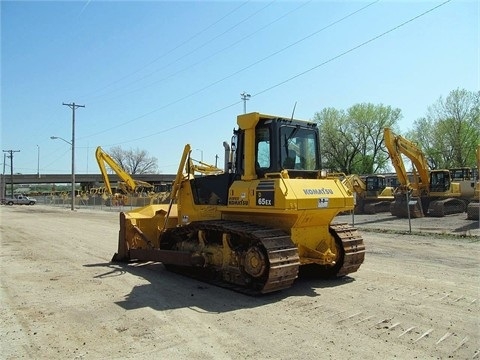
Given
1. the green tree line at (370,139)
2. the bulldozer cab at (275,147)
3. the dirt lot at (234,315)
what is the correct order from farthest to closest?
the green tree line at (370,139), the bulldozer cab at (275,147), the dirt lot at (234,315)

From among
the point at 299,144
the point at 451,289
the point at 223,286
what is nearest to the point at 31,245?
the point at 223,286

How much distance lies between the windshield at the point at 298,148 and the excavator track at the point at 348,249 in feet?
4.17

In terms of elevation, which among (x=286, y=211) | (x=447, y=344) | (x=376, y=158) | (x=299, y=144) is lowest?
(x=447, y=344)

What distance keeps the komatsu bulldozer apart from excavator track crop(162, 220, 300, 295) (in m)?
0.01

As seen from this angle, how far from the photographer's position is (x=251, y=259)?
6.87 m

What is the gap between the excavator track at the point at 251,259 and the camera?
21.4 feet

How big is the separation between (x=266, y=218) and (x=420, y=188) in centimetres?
2121

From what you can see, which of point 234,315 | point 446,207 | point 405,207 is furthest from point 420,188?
point 234,315

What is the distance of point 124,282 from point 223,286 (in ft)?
6.17

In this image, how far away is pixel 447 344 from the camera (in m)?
4.76

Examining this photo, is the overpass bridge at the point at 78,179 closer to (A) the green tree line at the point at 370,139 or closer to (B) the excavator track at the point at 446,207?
(A) the green tree line at the point at 370,139

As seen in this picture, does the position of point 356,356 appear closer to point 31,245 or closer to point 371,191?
point 31,245

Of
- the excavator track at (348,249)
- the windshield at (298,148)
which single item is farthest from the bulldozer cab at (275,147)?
the excavator track at (348,249)

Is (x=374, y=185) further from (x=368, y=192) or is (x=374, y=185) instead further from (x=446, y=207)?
(x=446, y=207)
